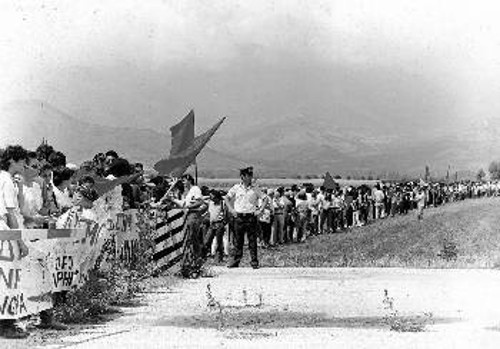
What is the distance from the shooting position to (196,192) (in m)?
20.8

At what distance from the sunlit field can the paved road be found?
5.13 meters

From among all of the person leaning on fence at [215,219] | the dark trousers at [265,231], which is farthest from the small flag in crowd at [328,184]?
the person leaning on fence at [215,219]

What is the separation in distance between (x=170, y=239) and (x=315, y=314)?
7.09 meters

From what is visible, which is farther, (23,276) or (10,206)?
(10,206)

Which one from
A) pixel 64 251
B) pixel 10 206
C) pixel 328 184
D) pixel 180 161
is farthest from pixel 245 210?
pixel 328 184

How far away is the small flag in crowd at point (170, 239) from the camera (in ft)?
66.1

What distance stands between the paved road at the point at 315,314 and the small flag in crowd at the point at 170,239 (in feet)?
3.89

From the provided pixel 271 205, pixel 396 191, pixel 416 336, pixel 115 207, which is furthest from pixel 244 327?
pixel 396 191

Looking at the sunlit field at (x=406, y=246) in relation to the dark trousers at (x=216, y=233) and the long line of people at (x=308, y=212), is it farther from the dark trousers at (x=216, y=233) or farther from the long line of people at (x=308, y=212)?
the dark trousers at (x=216, y=233)

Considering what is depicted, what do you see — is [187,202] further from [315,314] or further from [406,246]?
[406,246]

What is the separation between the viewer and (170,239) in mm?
20766

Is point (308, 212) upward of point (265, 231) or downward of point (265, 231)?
upward

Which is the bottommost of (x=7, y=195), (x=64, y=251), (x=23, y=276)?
(x=23, y=276)

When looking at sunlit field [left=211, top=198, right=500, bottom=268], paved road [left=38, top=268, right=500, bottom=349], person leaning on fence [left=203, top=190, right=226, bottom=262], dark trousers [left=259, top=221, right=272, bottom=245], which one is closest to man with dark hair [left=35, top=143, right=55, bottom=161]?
paved road [left=38, top=268, right=500, bottom=349]
